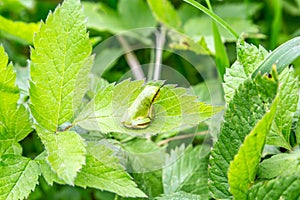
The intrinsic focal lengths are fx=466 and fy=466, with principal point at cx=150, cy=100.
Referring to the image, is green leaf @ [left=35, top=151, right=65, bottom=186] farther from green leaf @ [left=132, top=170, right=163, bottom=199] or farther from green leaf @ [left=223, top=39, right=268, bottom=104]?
green leaf @ [left=223, top=39, right=268, bottom=104]

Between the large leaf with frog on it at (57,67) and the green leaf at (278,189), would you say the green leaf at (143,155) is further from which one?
the green leaf at (278,189)

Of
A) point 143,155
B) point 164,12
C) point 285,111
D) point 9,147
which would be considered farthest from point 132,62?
point 285,111

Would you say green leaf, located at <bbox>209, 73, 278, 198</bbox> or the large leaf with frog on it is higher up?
the large leaf with frog on it

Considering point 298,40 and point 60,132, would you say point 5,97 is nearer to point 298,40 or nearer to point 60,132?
point 60,132

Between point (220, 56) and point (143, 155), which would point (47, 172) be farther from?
point (220, 56)

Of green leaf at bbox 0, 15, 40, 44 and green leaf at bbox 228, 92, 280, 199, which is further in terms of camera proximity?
green leaf at bbox 0, 15, 40, 44

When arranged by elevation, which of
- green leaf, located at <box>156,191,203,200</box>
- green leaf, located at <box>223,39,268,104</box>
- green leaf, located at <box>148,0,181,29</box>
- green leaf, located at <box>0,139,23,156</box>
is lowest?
green leaf, located at <box>156,191,203,200</box>

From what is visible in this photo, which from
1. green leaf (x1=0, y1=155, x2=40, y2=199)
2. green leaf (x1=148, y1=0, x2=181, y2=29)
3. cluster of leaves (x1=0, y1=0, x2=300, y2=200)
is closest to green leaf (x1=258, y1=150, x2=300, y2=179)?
cluster of leaves (x1=0, y1=0, x2=300, y2=200)
